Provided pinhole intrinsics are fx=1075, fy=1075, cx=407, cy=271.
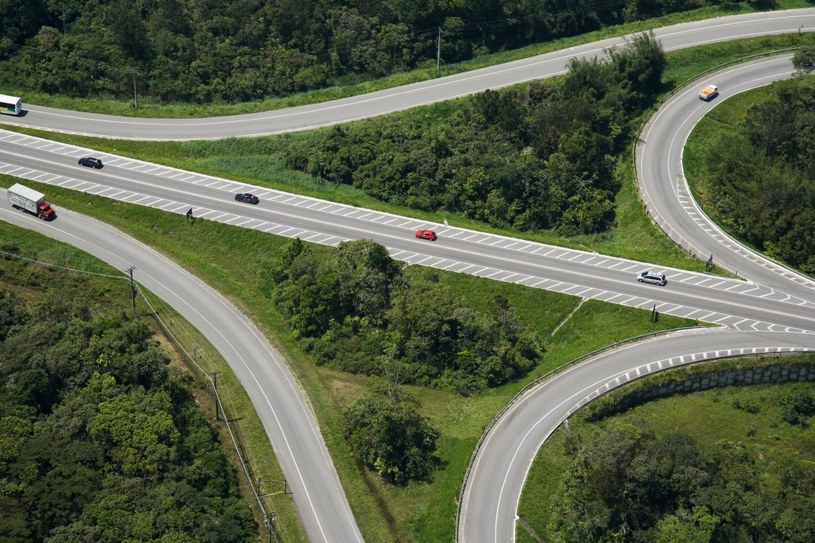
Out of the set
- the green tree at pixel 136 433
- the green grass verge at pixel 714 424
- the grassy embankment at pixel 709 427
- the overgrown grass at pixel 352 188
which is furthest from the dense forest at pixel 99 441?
the overgrown grass at pixel 352 188

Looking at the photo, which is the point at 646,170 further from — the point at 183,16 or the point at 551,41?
the point at 183,16

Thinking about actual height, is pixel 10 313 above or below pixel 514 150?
below

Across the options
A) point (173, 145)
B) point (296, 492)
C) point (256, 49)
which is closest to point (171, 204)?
point (173, 145)

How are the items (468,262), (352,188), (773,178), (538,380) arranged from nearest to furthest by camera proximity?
(538,380) → (468,262) → (773,178) → (352,188)

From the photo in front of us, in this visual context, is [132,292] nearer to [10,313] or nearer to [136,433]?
[10,313]

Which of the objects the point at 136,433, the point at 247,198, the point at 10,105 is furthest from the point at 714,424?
the point at 10,105

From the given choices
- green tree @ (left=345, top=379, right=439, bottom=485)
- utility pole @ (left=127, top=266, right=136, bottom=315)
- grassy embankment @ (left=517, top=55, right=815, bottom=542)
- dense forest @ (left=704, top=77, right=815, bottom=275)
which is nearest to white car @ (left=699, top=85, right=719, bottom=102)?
dense forest @ (left=704, top=77, right=815, bottom=275)

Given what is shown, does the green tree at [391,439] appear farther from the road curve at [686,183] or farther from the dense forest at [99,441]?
the road curve at [686,183]
